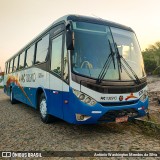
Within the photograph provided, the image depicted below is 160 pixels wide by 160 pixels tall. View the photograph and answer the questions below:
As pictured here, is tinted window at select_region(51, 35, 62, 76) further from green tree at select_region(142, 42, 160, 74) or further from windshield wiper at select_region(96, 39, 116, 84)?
green tree at select_region(142, 42, 160, 74)

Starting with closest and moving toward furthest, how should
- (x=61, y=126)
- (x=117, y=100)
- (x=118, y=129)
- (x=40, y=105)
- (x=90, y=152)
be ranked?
1. (x=90, y=152)
2. (x=117, y=100)
3. (x=118, y=129)
4. (x=61, y=126)
5. (x=40, y=105)

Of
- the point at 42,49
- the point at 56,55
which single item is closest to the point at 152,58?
the point at 42,49

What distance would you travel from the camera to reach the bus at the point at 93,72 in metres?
5.63

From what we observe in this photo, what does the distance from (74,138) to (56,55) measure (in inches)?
95.9

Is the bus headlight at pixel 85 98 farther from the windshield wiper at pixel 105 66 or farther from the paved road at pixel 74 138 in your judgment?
the paved road at pixel 74 138

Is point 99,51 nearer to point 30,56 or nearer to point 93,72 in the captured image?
point 93,72

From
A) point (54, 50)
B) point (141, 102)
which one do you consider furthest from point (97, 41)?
point (141, 102)

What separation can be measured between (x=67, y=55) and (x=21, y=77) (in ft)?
20.9

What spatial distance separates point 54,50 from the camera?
7070 millimetres

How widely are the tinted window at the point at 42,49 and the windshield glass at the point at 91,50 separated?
2.00m

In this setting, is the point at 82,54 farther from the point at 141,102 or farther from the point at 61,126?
→ the point at 61,126

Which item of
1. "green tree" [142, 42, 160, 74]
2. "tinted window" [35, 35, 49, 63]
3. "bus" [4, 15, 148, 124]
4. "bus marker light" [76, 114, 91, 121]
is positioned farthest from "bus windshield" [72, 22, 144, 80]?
"green tree" [142, 42, 160, 74]

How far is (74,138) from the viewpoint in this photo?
6.10 metres

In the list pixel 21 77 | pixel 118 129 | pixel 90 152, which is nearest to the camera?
pixel 90 152
